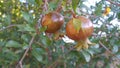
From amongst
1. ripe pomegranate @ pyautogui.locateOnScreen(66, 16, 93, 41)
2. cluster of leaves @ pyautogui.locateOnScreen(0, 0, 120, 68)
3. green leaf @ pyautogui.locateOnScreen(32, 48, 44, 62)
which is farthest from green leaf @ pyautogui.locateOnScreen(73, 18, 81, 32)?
green leaf @ pyautogui.locateOnScreen(32, 48, 44, 62)

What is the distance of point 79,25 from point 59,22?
0.35 feet

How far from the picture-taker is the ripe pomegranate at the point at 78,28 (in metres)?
0.79

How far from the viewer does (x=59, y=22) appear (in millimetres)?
877

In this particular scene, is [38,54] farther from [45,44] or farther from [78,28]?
[78,28]

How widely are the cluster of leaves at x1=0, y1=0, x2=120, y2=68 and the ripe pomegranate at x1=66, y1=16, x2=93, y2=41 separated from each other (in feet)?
0.63

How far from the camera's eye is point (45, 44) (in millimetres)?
1134

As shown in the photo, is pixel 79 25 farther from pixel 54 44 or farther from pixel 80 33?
pixel 54 44

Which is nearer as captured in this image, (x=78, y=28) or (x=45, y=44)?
(x=78, y=28)

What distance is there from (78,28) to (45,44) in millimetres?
365

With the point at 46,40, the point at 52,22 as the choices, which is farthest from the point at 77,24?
the point at 46,40

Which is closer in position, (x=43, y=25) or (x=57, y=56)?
(x=43, y=25)

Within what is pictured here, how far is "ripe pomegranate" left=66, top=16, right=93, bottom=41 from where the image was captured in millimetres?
790

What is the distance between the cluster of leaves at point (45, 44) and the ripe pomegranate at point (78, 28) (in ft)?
0.63

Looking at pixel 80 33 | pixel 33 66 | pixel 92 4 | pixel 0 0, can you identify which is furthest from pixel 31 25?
pixel 92 4
